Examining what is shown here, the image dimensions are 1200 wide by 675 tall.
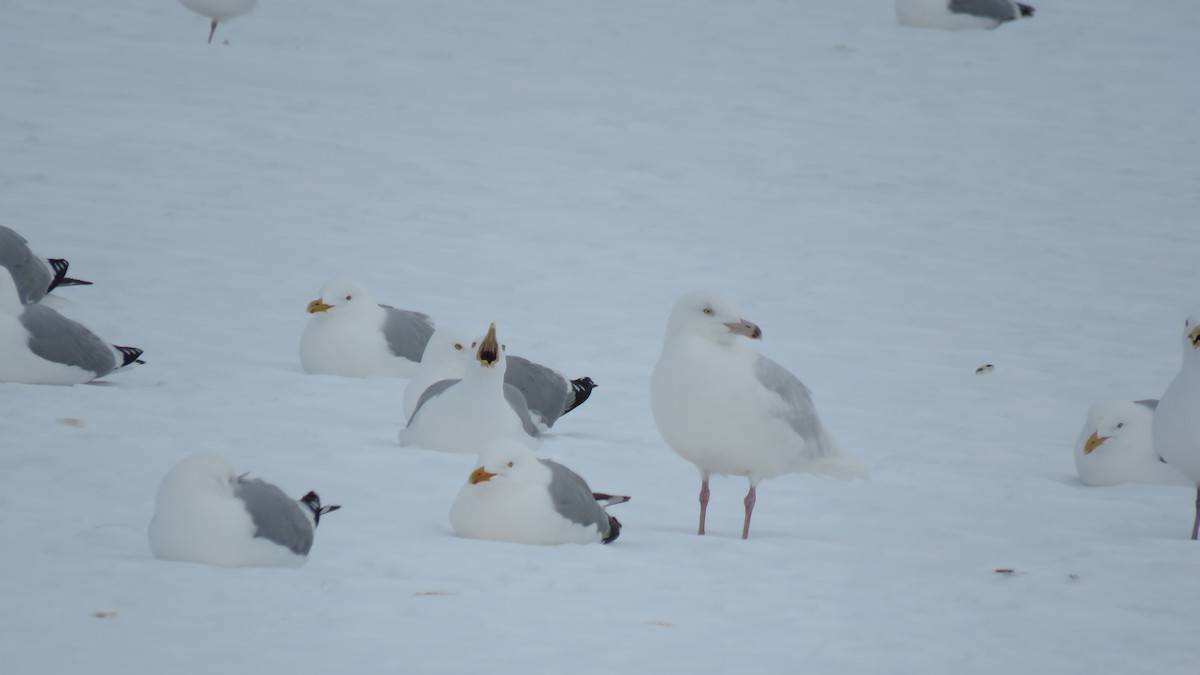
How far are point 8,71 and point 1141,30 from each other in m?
12.6

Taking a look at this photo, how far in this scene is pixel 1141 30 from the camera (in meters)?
18.3

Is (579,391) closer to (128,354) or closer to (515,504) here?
(128,354)

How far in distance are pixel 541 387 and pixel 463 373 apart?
0.38 metres

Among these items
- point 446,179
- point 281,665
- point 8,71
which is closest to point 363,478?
point 281,665

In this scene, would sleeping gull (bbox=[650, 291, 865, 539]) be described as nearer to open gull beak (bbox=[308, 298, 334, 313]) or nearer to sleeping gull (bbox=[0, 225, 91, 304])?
open gull beak (bbox=[308, 298, 334, 313])

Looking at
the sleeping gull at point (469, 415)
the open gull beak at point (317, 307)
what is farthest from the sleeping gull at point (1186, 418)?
the open gull beak at point (317, 307)

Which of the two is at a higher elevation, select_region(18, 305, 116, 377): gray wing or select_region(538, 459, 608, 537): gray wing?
Answer: select_region(538, 459, 608, 537): gray wing

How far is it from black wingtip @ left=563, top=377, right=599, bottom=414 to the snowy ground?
15 centimetres

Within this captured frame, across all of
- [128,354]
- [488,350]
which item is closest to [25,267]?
[128,354]

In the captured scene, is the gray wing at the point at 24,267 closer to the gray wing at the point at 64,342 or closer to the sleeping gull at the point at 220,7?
the gray wing at the point at 64,342

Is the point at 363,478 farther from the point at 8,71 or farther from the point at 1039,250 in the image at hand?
the point at 8,71

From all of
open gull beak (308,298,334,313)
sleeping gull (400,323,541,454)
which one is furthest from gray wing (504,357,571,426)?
open gull beak (308,298,334,313)

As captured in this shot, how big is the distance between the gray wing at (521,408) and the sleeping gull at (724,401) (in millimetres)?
1194

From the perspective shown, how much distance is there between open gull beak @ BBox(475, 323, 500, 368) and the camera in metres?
6.29
